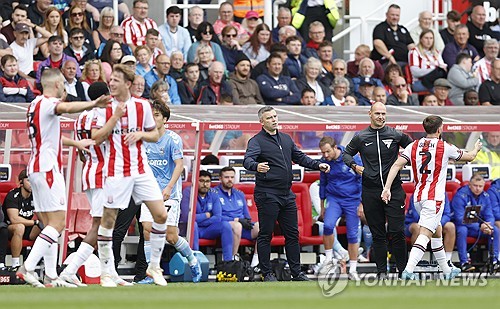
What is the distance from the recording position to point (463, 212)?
18.9 meters

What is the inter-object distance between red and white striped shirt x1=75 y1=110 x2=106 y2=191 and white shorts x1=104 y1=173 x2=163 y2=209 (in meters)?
0.13

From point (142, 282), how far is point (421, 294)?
477 cm

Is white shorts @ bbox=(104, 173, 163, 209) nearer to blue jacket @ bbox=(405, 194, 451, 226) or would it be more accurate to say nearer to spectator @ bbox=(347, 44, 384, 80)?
blue jacket @ bbox=(405, 194, 451, 226)

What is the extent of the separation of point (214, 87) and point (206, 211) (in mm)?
3423

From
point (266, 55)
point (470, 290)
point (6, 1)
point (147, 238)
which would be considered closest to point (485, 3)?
point (266, 55)

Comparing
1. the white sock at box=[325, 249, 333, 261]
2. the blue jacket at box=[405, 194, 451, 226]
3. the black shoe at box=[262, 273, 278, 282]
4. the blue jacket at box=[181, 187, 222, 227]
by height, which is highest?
the blue jacket at box=[181, 187, 222, 227]

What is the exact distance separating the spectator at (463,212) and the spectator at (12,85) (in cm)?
639

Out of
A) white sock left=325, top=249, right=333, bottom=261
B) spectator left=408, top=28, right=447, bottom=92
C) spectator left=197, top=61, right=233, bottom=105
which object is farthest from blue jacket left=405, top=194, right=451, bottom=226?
spectator left=408, top=28, right=447, bottom=92

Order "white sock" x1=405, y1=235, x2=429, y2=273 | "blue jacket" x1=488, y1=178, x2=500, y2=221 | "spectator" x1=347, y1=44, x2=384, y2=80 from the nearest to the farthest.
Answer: "white sock" x1=405, y1=235, x2=429, y2=273, "blue jacket" x1=488, y1=178, x2=500, y2=221, "spectator" x1=347, y1=44, x2=384, y2=80

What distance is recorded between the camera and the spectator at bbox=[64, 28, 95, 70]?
20281 millimetres

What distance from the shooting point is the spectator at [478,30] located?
24969 millimetres

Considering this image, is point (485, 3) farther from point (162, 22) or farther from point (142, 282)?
point (142, 282)

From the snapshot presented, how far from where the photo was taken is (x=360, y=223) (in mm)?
18766

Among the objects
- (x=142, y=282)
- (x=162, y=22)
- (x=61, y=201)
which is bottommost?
(x=142, y=282)
